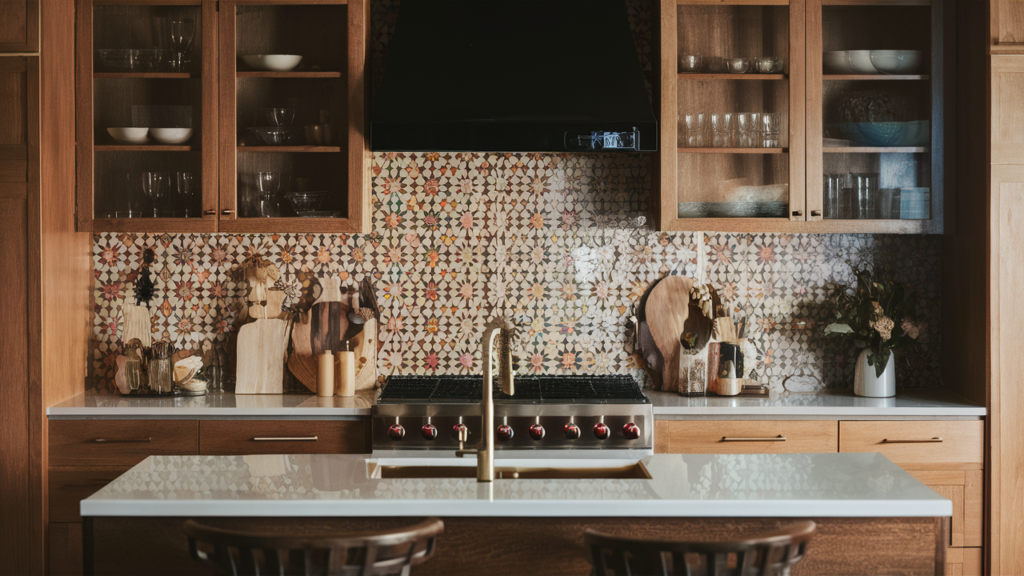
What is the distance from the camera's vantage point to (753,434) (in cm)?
304

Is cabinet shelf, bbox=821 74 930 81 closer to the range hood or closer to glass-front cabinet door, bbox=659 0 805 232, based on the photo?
glass-front cabinet door, bbox=659 0 805 232

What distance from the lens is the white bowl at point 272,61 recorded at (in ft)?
10.5

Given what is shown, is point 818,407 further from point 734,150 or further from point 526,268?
A: point 526,268

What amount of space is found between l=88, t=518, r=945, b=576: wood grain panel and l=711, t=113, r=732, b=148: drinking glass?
188cm

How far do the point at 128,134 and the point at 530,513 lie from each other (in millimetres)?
2475

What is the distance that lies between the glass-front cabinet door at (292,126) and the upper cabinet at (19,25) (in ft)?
2.15

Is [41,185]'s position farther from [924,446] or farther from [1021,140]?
[1021,140]

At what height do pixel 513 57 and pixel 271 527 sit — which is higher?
pixel 513 57

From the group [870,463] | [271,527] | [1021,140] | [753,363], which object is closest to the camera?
[271,527]

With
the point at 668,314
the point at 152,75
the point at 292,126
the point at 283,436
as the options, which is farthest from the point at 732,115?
the point at 152,75

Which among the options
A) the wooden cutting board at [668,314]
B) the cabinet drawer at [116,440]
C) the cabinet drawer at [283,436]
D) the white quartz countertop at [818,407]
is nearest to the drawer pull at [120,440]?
the cabinet drawer at [116,440]

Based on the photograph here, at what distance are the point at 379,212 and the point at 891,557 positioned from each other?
248cm

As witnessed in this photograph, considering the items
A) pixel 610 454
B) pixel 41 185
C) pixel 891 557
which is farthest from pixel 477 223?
pixel 891 557

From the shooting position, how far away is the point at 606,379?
349cm
